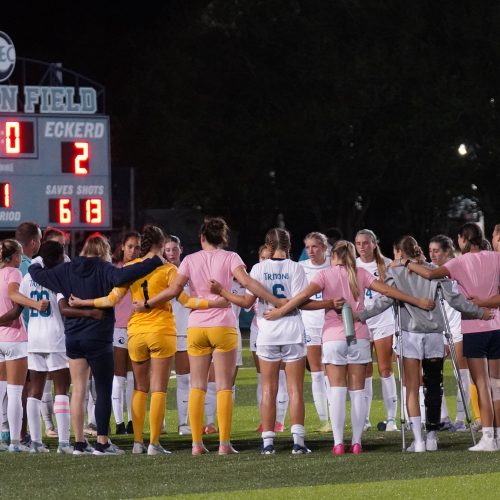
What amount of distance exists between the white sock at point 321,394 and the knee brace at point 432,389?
2.16 m

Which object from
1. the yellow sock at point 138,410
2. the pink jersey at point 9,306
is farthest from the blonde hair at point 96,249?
the yellow sock at point 138,410

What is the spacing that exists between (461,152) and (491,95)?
250 cm

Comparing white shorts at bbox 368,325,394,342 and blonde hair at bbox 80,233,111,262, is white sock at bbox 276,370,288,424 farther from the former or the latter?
blonde hair at bbox 80,233,111,262

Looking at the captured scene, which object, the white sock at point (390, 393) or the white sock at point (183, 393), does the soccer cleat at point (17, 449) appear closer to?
the white sock at point (183, 393)

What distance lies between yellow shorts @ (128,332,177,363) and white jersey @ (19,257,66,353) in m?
0.87

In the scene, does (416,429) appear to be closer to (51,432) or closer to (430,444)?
(430,444)

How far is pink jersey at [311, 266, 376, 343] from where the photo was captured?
41.7ft

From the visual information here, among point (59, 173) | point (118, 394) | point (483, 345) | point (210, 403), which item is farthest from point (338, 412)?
point (59, 173)

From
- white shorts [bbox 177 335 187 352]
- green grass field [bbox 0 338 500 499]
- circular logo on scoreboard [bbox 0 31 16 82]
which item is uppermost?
circular logo on scoreboard [bbox 0 31 16 82]

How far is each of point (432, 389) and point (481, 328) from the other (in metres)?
0.87

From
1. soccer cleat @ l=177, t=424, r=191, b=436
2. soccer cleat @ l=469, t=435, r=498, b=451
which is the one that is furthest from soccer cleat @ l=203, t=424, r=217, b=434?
soccer cleat @ l=469, t=435, r=498, b=451

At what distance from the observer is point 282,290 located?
503 inches

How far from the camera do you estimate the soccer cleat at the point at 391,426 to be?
1493 centimetres

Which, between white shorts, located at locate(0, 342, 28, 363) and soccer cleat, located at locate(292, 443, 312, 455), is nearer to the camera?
soccer cleat, located at locate(292, 443, 312, 455)
